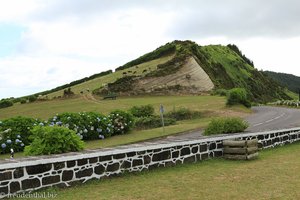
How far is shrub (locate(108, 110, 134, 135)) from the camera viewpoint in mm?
22750

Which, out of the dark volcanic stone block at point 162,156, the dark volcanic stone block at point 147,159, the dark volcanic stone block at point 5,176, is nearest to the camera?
the dark volcanic stone block at point 5,176

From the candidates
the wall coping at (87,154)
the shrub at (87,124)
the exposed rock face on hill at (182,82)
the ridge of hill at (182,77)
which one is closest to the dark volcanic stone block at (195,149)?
the wall coping at (87,154)

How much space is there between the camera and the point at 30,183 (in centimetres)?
773

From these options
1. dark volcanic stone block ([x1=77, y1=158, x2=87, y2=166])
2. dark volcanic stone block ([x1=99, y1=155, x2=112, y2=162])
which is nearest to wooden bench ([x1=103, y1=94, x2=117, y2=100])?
dark volcanic stone block ([x1=99, y1=155, x2=112, y2=162])

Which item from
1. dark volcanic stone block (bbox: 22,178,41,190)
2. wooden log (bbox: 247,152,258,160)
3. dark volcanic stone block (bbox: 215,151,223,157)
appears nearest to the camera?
dark volcanic stone block (bbox: 22,178,41,190)

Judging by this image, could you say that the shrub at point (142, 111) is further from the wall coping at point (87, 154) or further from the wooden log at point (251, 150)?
the wooden log at point (251, 150)

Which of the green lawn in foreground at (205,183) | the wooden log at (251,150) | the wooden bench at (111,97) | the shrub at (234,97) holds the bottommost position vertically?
the green lawn in foreground at (205,183)

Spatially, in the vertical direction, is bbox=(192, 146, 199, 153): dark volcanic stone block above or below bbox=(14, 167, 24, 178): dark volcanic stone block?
below

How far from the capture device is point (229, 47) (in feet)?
390

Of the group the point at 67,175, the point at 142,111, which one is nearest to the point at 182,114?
the point at 142,111

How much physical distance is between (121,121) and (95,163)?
14477 mm

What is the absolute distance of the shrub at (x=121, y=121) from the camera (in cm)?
2275

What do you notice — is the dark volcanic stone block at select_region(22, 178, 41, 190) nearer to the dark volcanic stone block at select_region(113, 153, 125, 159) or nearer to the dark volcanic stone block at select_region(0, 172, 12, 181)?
the dark volcanic stone block at select_region(0, 172, 12, 181)

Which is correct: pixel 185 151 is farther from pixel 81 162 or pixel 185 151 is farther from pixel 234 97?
pixel 234 97
